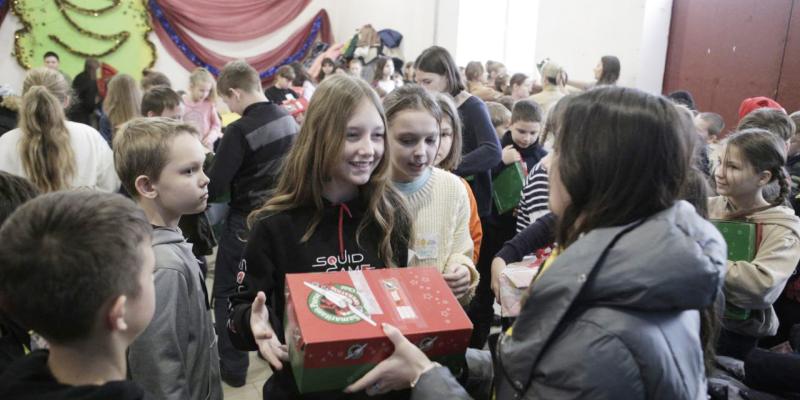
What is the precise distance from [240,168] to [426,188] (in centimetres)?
153

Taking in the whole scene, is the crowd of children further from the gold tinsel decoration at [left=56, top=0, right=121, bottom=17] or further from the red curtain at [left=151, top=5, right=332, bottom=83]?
the red curtain at [left=151, top=5, right=332, bottom=83]

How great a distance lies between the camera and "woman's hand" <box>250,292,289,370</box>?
4.40 ft

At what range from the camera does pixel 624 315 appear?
0.93 meters

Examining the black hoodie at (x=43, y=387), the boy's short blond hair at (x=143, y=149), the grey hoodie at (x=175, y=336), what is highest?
the boy's short blond hair at (x=143, y=149)

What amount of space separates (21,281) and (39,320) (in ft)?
0.24

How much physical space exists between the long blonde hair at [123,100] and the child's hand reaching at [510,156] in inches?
99.0

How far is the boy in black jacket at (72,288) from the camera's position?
3.23 feet

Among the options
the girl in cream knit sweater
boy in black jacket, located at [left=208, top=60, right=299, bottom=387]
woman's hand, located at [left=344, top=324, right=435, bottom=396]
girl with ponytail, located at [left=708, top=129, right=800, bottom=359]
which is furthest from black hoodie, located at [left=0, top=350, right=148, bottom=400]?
boy in black jacket, located at [left=208, top=60, right=299, bottom=387]

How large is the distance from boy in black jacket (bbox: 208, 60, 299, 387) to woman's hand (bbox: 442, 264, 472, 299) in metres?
1.60

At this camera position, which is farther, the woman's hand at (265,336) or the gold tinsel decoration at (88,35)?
the gold tinsel decoration at (88,35)

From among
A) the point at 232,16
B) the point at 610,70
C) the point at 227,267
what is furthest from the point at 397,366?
the point at 232,16

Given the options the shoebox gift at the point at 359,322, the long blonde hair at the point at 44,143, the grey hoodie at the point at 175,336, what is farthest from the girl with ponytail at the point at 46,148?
the shoebox gift at the point at 359,322

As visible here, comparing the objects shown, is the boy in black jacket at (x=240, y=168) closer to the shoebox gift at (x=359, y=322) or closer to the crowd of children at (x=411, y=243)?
the crowd of children at (x=411, y=243)

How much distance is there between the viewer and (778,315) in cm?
245
